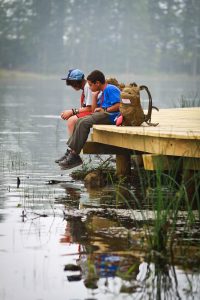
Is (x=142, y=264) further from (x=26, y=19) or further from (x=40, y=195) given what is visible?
(x=26, y=19)

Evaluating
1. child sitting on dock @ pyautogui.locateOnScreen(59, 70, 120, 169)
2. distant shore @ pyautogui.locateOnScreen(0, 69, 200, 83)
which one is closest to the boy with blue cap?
child sitting on dock @ pyautogui.locateOnScreen(59, 70, 120, 169)

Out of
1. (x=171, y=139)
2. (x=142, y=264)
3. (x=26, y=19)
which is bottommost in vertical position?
(x=142, y=264)

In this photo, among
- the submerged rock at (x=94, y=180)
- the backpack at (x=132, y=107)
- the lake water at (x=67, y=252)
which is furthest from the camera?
the submerged rock at (x=94, y=180)

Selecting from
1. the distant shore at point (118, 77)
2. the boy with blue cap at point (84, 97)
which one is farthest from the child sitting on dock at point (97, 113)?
the distant shore at point (118, 77)

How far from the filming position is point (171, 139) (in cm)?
847

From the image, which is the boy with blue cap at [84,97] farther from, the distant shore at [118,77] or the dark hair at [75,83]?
the distant shore at [118,77]

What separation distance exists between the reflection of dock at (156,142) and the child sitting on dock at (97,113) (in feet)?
0.36

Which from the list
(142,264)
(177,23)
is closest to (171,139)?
(142,264)

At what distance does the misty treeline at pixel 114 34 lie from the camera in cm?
8831

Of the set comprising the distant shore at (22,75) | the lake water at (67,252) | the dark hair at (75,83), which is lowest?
the lake water at (67,252)

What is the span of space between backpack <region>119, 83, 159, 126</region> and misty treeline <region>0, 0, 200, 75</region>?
7548cm

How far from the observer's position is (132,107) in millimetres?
9586

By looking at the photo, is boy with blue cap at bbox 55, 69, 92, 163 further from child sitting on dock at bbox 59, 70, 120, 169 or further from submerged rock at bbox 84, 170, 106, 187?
submerged rock at bbox 84, 170, 106, 187

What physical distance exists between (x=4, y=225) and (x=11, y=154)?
213 inches
